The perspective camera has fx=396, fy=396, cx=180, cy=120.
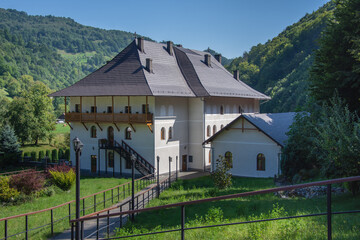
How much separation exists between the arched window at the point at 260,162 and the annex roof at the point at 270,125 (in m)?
1.88

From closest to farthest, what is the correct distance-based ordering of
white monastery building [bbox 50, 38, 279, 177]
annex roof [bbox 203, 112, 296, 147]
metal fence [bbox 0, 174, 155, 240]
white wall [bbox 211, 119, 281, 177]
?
metal fence [bbox 0, 174, 155, 240] → white wall [bbox 211, 119, 281, 177] → annex roof [bbox 203, 112, 296, 147] → white monastery building [bbox 50, 38, 279, 177]

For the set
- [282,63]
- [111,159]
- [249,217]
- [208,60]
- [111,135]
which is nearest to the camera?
[249,217]

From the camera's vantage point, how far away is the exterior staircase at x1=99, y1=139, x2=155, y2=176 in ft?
115

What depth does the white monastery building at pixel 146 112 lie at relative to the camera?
3541 centimetres

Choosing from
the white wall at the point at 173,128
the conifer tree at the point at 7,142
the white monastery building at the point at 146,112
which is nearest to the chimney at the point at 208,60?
the white monastery building at the point at 146,112

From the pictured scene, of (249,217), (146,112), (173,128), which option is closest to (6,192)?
(146,112)

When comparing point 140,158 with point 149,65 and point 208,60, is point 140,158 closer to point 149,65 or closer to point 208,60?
point 149,65

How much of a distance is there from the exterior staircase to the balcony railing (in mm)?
2143

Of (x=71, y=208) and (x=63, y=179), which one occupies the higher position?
(x=63, y=179)

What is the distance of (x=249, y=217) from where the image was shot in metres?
11.9

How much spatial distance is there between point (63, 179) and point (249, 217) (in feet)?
58.8

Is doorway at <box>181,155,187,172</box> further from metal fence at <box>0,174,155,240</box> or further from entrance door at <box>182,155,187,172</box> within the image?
metal fence at <box>0,174,155,240</box>

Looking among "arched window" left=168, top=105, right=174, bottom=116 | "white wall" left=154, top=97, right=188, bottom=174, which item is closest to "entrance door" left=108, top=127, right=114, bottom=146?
"white wall" left=154, top=97, right=188, bottom=174

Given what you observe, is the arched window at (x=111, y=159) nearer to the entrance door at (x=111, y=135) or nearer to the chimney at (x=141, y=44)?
the entrance door at (x=111, y=135)
